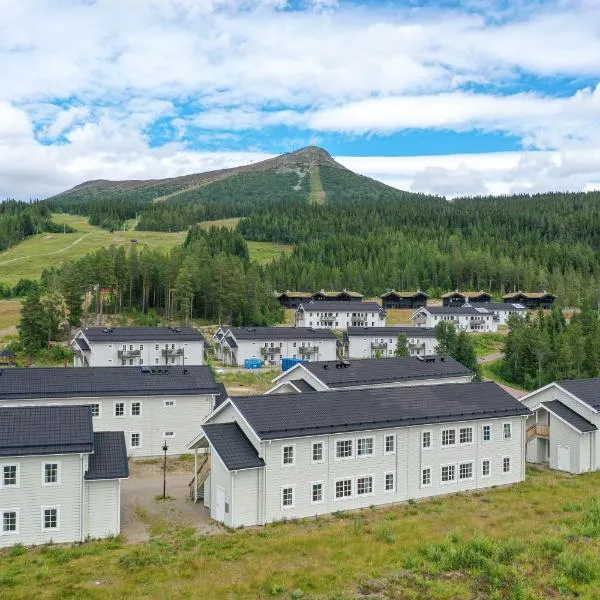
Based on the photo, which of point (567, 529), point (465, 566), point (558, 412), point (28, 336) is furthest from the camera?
point (28, 336)

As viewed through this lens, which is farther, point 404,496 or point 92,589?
point 404,496

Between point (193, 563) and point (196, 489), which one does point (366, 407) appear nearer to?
point (196, 489)

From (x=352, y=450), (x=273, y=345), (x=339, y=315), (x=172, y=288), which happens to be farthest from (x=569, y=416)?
(x=339, y=315)

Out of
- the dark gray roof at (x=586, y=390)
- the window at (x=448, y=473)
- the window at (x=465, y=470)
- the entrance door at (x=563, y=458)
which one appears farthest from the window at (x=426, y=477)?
the dark gray roof at (x=586, y=390)

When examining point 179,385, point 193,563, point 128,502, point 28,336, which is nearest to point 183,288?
point 28,336

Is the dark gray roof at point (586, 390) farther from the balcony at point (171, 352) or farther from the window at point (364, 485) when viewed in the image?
the balcony at point (171, 352)

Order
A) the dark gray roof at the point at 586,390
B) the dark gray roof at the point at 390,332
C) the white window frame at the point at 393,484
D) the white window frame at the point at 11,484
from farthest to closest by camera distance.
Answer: the dark gray roof at the point at 390,332 → the dark gray roof at the point at 586,390 → the white window frame at the point at 393,484 → the white window frame at the point at 11,484

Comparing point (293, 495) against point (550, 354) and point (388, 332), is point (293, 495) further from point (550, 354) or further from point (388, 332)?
point (388, 332)
